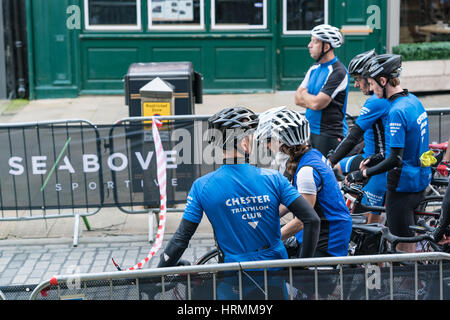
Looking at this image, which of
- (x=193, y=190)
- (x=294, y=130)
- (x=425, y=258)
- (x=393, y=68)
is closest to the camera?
(x=425, y=258)

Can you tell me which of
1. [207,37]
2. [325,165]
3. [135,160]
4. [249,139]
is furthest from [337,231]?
[207,37]

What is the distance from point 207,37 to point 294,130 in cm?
1060

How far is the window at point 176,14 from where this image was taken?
15.4 m

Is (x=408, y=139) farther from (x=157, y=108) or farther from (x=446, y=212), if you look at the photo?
(x=157, y=108)

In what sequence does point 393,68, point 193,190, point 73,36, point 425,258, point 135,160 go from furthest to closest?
point 73,36 < point 135,160 < point 393,68 < point 193,190 < point 425,258

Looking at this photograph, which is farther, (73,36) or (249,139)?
(73,36)

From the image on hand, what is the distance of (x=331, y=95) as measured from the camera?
8.17 m

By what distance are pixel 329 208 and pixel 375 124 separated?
6.46 feet

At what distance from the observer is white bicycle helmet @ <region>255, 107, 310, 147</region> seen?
16.9 feet

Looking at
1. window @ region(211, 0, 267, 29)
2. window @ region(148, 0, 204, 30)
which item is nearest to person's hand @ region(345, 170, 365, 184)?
window @ region(211, 0, 267, 29)

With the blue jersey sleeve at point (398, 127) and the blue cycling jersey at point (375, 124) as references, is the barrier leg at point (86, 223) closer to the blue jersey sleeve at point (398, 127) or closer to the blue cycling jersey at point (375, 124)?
the blue cycling jersey at point (375, 124)

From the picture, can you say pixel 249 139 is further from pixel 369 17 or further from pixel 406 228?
pixel 369 17

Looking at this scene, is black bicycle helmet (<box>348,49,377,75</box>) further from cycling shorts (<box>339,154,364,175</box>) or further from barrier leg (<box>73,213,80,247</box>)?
barrier leg (<box>73,213,80,247</box>)

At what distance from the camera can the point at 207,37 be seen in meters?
15.5
